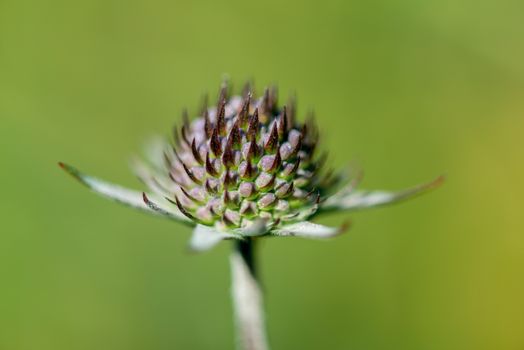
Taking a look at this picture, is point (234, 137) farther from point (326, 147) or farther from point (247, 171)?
point (326, 147)

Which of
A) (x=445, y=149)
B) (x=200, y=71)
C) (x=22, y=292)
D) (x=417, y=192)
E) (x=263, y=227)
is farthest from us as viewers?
(x=200, y=71)

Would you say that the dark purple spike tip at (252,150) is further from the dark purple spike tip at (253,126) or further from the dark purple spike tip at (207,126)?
the dark purple spike tip at (207,126)

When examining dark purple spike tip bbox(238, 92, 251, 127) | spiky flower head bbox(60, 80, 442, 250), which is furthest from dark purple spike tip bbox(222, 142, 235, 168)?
dark purple spike tip bbox(238, 92, 251, 127)

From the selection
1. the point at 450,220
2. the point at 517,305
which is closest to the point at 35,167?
the point at 450,220

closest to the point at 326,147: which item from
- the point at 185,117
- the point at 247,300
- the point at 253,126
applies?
the point at 185,117

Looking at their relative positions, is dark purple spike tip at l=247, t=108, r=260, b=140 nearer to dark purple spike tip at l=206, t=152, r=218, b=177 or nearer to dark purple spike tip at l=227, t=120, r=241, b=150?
dark purple spike tip at l=227, t=120, r=241, b=150

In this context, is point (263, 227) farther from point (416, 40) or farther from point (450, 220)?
point (416, 40)

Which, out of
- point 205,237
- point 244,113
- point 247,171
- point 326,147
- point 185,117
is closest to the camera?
point 205,237
